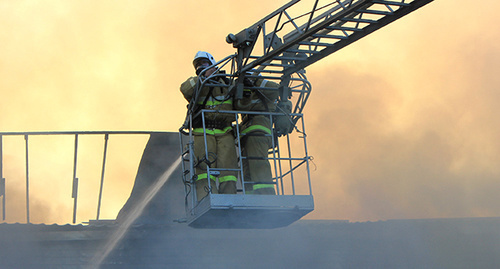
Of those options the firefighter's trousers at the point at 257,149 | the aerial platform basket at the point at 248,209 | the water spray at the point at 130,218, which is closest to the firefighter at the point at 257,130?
the firefighter's trousers at the point at 257,149

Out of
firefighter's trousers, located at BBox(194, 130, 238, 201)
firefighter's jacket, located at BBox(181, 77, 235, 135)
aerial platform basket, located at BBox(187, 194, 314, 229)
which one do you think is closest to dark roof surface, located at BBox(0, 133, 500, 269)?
aerial platform basket, located at BBox(187, 194, 314, 229)

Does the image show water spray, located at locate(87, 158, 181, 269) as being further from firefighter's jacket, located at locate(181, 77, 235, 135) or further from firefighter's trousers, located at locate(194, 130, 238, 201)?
firefighter's jacket, located at locate(181, 77, 235, 135)

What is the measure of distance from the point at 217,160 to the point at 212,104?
818mm

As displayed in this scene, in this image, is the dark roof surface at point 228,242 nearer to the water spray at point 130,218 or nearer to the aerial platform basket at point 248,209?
the water spray at point 130,218

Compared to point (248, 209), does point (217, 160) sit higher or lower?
higher

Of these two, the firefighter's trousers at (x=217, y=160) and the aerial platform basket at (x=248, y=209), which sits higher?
the firefighter's trousers at (x=217, y=160)

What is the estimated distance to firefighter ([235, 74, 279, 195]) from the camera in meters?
10.5

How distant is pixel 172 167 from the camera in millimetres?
13688

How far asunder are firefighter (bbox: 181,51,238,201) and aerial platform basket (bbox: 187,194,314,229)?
428mm

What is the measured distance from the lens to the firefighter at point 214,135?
10195 mm

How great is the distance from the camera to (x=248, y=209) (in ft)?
31.2

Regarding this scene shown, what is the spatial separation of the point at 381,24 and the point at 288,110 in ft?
6.72

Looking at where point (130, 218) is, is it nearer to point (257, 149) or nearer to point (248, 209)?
point (257, 149)

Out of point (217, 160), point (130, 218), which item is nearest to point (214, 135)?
point (217, 160)
